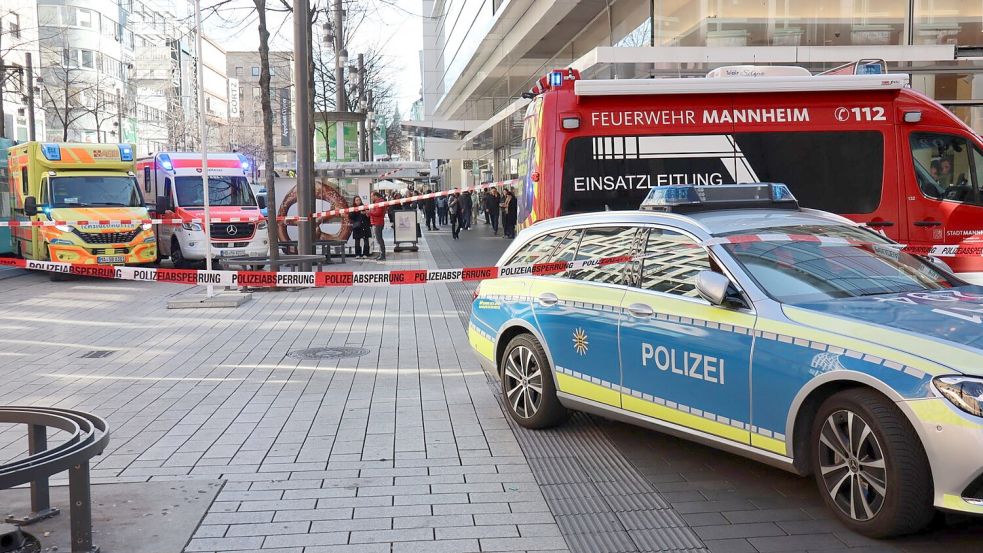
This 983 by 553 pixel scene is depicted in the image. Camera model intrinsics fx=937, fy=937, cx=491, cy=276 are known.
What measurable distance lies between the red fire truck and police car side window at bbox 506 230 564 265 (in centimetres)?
345

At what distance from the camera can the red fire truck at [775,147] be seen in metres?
10.6

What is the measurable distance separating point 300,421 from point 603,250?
272 cm

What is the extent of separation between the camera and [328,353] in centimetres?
1035

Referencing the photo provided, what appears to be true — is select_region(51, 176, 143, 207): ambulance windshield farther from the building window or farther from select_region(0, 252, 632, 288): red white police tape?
the building window

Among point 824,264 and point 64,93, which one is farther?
point 64,93

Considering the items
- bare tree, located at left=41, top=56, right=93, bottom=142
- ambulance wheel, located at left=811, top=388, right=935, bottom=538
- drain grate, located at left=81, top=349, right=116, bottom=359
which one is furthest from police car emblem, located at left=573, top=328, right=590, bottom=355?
bare tree, located at left=41, top=56, right=93, bottom=142

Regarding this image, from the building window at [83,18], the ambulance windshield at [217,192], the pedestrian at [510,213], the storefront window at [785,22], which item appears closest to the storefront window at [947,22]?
the storefront window at [785,22]

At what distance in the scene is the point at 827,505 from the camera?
15.6 feet

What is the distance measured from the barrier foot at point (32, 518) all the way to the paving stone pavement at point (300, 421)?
0.69 metres

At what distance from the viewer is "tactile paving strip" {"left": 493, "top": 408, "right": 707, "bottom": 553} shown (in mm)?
4562

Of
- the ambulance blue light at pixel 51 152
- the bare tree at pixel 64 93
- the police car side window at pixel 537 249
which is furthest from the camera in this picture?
the bare tree at pixel 64 93

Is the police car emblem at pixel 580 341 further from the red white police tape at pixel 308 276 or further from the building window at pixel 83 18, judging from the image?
the building window at pixel 83 18

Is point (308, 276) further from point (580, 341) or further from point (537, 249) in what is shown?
point (580, 341)

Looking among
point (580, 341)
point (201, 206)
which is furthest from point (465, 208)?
point (580, 341)
